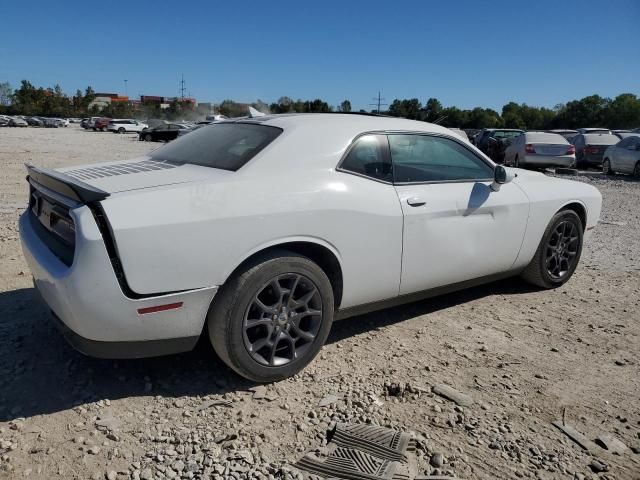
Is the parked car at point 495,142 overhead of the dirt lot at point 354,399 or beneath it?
overhead

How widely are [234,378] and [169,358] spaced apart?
0.48 metres

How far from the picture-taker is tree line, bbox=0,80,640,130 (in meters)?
60.5

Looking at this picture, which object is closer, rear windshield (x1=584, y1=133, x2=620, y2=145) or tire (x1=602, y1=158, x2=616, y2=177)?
tire (x1=602, y1=158, x2=616, y2=177)

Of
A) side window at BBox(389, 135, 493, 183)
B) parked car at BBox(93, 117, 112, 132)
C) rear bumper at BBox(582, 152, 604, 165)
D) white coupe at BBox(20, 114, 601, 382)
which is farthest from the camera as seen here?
parked car at BBox(93, 117, 112, 132)

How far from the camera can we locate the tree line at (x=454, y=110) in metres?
60.5

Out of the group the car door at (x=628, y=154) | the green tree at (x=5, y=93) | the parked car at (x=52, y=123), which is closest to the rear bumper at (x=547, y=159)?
the car door at (x=628, y=154)

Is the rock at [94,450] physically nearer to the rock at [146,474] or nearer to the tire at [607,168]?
the rock at [146,474]

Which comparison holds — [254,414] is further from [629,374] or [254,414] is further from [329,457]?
[629,374]

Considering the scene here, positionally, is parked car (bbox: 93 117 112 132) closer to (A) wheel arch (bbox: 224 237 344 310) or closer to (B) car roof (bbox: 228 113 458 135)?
(B) car roof (bbox: 228 113 458 135)

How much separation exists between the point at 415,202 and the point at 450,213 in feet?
1.18

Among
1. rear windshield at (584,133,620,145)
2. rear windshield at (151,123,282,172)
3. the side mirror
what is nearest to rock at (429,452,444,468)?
rear windshield at (151,123,282,172)

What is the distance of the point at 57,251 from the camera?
2754 mm

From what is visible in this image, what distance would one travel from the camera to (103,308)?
8.11 ft

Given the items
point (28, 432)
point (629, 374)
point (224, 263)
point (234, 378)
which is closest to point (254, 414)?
point (234, 378)
